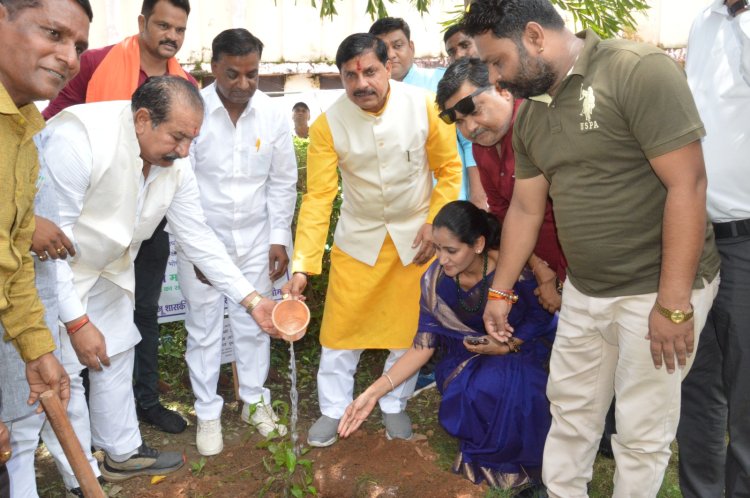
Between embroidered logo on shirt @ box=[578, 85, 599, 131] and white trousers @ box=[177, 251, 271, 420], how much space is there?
7.13ft

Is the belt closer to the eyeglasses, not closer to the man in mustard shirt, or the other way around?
the eyeglasses

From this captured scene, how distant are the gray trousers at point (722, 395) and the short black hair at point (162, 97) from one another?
2.23 metres

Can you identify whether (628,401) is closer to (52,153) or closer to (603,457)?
(603,457)

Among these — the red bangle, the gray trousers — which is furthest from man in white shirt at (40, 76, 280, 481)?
the gray trousers

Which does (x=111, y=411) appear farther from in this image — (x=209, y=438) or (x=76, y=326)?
(x=76, y=326)

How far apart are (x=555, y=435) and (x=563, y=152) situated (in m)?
1.17

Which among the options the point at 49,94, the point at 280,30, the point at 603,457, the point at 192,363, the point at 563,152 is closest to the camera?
the point at 49,94

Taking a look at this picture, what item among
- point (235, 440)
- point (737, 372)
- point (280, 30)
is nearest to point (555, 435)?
point (737, 372)

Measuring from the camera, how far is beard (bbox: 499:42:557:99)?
246 centimetres

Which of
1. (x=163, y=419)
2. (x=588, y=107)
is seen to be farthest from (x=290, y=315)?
(x=588, y=107)

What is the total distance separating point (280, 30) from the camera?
37.7 ft

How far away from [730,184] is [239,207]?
95.6 inches

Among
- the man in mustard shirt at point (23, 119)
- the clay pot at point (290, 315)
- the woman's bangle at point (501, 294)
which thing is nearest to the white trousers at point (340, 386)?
the clay pot at point (290, 315)

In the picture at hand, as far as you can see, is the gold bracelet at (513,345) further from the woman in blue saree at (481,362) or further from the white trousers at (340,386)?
the white trousers at (340,386)
